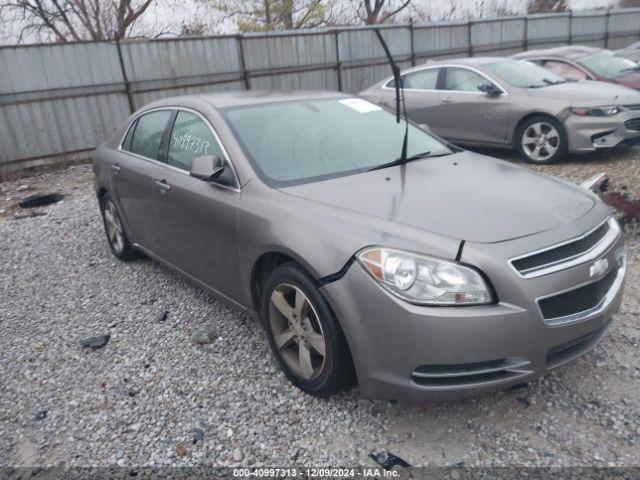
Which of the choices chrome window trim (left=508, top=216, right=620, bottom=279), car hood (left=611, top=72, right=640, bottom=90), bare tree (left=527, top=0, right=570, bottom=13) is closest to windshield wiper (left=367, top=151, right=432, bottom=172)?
chrome window trim (left=508, top=216, right=620, bottom=279)

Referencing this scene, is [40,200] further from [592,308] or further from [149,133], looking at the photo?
[592,308]

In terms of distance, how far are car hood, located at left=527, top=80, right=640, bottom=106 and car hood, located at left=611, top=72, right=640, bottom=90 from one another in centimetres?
251

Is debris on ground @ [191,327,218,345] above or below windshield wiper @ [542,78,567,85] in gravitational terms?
below

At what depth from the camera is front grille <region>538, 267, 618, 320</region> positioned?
2.37 metres

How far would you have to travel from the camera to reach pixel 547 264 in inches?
94.7

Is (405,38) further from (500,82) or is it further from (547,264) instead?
(547,264)

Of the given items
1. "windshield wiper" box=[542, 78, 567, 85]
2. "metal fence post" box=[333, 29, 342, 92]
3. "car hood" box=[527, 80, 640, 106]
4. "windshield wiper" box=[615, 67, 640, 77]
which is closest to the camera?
"car hood" box=[527, 80, 640, 106]

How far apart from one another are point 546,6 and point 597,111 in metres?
25.9

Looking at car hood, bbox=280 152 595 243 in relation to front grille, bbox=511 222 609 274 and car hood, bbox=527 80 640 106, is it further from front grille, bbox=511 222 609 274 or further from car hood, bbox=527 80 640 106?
car hood, bbox=527 80 640 106

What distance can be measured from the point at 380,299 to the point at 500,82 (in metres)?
6.60

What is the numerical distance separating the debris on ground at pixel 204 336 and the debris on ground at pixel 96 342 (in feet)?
2.08

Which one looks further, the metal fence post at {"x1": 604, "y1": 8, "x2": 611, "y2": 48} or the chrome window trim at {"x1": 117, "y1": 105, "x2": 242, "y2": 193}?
the metal fence post at {"x1": 604, "y1": 8, "x2": 611, "y2": 48}

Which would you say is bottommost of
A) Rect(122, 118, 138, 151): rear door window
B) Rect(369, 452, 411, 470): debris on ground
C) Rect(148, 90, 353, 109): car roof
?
Rect(369, 452, 411, 470): debris on ground

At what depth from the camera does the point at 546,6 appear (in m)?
28.8
